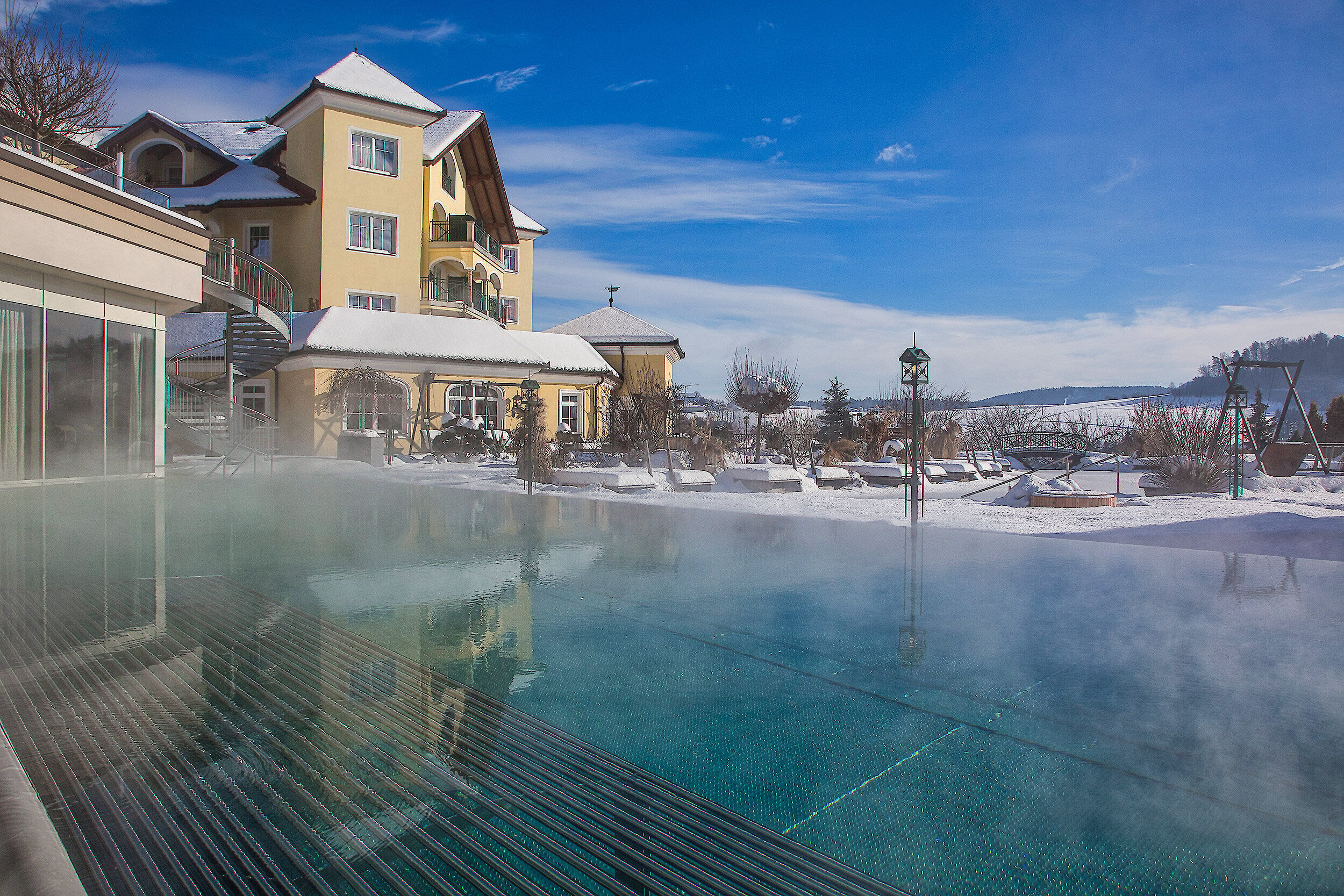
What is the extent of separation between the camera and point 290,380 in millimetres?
21781

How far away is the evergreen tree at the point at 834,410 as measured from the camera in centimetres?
3250

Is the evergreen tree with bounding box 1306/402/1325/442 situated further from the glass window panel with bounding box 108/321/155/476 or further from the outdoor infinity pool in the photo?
the glass window panel with bounding box 108/321/155/476

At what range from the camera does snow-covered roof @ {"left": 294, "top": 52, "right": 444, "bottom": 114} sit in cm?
2416

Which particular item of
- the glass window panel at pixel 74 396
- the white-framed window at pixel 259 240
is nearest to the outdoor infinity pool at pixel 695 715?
the glass window panel at pixel 74 396

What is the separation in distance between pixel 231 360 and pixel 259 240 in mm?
10465

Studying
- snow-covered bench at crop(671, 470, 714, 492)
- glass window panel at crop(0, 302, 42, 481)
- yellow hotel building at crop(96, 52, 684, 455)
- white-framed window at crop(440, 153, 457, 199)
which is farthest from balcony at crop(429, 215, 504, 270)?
glass window panel at crop(0, 302, 42, 481)

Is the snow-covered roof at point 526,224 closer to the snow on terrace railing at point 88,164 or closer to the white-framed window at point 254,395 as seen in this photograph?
the white-framed window at point 254,395

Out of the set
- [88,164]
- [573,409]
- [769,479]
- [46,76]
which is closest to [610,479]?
[769,479]

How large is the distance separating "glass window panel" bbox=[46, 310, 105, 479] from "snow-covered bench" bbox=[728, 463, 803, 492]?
10.7 m

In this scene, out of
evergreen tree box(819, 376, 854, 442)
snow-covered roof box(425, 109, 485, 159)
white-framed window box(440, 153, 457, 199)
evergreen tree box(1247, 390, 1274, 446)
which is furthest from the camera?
evergreen tree box(819, 376, 854, 442)

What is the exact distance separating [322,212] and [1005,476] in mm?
22217

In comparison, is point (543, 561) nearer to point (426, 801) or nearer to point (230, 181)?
point (426, 801)

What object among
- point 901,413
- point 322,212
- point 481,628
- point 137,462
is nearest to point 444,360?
point 322,212

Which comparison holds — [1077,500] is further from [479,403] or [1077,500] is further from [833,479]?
[479,403]
